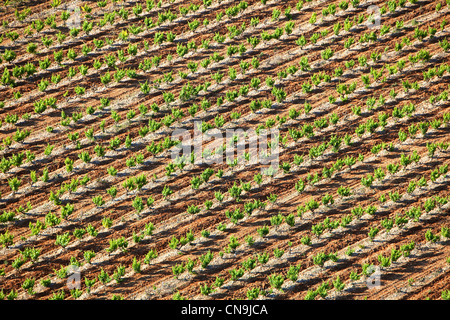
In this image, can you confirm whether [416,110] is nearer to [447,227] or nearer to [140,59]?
[447,227]

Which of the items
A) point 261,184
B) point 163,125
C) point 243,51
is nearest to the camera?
point 261,184

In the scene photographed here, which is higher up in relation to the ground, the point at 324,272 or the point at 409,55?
the point at 409,55

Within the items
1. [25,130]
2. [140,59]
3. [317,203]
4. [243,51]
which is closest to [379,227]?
[317,203]

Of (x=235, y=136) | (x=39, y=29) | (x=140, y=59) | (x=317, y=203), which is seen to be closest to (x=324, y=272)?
(x=317, y=203)

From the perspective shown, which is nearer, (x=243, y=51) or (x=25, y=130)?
(x=25, y=130)

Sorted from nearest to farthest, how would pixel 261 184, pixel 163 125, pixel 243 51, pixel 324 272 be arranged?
pixel 324 272
pixel 261 184
pixel 163 125
pixel 243 51

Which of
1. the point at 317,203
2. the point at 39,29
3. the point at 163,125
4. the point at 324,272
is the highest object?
the point at 39,29
